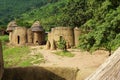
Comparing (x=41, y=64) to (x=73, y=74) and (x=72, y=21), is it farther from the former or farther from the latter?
(x=72, y=21)

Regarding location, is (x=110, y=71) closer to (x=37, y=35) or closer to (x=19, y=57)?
(x=19, y=57)

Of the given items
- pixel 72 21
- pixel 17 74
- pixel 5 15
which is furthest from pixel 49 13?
pixel 17 74

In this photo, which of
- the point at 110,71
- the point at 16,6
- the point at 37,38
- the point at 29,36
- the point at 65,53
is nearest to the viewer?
the point at 110,71

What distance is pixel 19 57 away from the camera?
26547 mm

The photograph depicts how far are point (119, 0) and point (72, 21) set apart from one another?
20.1m

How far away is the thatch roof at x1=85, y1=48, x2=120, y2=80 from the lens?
2420 mm

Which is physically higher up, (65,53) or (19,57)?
(65,53)

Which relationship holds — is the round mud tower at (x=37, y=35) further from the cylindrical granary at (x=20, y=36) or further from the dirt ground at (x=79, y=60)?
the dirt ground at (x=79, y=60)

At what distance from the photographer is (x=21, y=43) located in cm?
3338

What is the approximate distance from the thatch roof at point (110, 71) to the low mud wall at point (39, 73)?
18.3m

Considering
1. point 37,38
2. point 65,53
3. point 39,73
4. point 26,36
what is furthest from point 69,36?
point 39,73

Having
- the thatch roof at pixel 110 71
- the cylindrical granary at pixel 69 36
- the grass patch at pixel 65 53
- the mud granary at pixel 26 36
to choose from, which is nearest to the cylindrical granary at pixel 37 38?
the mud granary at pixel 26 36

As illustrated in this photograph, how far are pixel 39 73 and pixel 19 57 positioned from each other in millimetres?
5261

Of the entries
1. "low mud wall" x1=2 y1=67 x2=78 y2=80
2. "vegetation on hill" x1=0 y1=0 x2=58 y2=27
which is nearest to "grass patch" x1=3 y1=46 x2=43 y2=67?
"low mud wall" x1=2 y1=67 x2=78 y2=80
